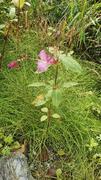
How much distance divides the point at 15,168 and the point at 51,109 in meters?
0.44

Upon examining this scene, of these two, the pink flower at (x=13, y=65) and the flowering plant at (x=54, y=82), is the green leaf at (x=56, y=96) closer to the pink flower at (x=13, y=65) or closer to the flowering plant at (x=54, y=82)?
the flowering plant at (x=54, y=82)

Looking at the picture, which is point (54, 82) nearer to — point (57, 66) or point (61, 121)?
point (57, 66)

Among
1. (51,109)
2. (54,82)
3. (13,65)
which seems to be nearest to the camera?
(54,82)

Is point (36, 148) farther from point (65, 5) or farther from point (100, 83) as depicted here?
point (65, 5)

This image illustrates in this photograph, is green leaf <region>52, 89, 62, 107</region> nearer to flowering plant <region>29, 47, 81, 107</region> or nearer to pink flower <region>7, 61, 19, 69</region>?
flowering plant <region>29, 47, 81, 107</region>

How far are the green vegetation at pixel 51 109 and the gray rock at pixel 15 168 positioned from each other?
2.5 inches

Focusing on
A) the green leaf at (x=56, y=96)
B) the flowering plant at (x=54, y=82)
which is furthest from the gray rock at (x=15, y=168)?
the green leaf at (x=56, y=96)

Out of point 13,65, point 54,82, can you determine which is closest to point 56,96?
point 54,82

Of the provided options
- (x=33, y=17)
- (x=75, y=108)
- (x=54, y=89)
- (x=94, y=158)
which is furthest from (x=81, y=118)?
(x=33, y=17)

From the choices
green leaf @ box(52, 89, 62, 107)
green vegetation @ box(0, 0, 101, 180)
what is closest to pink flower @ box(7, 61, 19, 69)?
green vegetation @ box(0, 0, 101, 180)

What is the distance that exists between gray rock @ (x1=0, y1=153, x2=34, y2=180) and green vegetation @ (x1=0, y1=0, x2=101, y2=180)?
0.06 m

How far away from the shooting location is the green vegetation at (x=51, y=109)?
249 centimetres

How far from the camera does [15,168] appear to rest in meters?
2.33

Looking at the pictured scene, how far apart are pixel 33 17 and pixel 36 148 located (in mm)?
1360
